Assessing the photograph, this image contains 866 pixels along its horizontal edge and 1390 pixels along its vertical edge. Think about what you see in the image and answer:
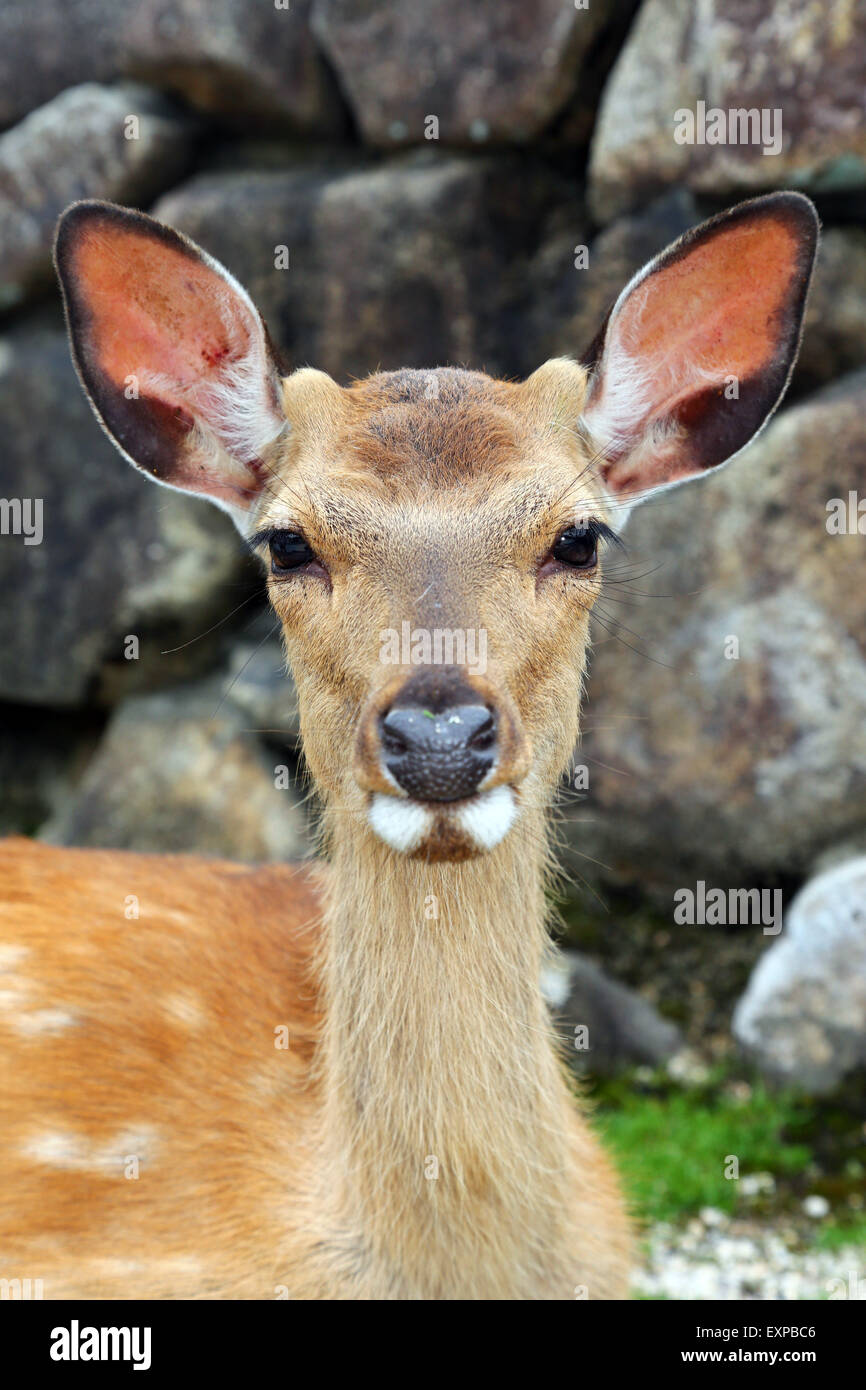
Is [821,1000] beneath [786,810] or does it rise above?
beneath

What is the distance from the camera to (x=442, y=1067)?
3.03m

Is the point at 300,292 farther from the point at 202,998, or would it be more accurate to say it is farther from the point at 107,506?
the point at 202,998

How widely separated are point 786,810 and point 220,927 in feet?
10.8

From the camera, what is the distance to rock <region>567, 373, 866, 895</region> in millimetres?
6066

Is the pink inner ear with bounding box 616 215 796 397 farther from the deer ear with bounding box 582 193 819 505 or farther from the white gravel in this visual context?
the white gravel

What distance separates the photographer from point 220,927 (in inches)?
153

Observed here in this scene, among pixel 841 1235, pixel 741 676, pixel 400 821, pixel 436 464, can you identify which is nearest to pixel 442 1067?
pixel 400 821

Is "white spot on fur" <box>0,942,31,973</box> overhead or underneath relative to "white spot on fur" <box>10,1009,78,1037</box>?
overhead

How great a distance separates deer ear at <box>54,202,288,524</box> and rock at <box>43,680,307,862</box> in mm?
3706

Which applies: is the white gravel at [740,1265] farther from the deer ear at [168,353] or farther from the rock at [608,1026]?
the deer ear at [168,353]

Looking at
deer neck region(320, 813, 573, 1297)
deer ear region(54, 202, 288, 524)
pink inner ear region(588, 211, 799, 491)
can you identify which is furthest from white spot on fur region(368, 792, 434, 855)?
pink inner ear region(588, 211, 799, 491)

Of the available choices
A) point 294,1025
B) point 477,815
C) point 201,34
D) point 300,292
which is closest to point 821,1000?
point 294,1025

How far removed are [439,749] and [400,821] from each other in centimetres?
20

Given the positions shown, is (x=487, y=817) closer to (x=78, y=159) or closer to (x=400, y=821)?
(x=400, y=821)
